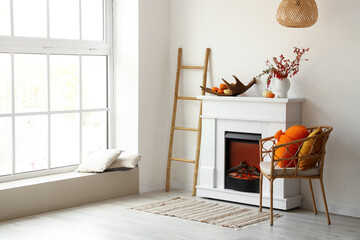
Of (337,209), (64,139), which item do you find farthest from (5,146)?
(337,209)

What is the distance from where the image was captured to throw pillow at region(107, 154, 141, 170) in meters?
6.38

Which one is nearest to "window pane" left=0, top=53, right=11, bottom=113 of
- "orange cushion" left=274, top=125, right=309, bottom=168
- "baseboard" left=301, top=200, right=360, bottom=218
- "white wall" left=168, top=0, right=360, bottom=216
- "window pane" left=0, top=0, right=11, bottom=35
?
"window pane" left=0, top=0, right=11, bottom=35

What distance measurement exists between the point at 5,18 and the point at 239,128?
8.55ft

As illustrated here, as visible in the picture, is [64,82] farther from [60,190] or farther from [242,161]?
[242,161]

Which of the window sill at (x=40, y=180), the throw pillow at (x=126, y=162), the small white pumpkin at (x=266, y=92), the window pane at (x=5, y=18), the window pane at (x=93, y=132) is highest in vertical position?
the window pane at (x=5, y=18)

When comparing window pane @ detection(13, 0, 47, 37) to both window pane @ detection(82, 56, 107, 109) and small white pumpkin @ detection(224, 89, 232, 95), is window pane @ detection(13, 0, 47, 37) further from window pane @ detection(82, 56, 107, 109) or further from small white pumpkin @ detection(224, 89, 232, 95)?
small white pumpkin @ detection(224, 89, 232, 95)

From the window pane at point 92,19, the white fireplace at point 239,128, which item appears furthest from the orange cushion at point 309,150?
the window pane at point 92,19

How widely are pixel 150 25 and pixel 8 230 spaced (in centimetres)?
296

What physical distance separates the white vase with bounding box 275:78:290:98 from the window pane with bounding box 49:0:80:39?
2288mm

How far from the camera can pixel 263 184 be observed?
19.4ft

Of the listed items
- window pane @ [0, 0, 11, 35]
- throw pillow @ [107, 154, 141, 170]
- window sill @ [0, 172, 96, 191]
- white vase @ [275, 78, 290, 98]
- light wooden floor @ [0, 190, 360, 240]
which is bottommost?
light wooden floor @ [0, 190, 360, 240]

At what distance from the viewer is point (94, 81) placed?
6688mm

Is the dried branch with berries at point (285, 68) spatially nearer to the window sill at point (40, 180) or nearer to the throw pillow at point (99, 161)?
the throw pillow at point (99, 161)

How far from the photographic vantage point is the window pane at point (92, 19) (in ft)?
21.4
